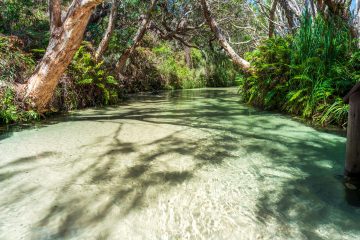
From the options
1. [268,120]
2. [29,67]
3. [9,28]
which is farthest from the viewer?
[9,28]

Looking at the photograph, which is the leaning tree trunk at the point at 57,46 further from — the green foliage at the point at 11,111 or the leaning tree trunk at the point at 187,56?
the leaning tree trunk at the point at 187,56

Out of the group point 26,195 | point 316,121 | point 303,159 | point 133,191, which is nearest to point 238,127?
point 316,121

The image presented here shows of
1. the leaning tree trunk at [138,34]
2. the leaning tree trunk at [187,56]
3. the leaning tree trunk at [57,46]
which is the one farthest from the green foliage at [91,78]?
the leaning tree trunk at [187,56]

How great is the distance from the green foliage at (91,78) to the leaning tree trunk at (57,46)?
2002 millimetres

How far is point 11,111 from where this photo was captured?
532cm

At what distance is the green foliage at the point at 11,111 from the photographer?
523cm

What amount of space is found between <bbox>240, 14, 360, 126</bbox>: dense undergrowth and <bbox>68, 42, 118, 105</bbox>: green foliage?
483 cm

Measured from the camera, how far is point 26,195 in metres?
2.30

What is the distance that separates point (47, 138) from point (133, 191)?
2469 mm

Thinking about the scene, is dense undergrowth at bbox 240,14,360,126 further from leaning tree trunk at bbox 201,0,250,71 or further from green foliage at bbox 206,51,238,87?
green foliage at bbox 206,51,238,87

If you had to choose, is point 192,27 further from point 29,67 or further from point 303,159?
point 303,159

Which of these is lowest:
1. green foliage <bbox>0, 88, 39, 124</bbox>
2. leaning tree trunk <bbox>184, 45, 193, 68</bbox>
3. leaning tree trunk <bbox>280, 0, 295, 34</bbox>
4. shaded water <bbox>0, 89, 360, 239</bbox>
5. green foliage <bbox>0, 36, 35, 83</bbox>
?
shaded water <bbox>0, 89, 360, 239</bbox>

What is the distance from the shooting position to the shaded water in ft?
6.08

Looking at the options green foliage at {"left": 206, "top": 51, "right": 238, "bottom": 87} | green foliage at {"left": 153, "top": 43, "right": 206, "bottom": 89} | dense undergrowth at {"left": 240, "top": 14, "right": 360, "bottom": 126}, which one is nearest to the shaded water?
dense undergrowth at {"left": 240, "top": 14, "right": 360, "bottom": 126}
